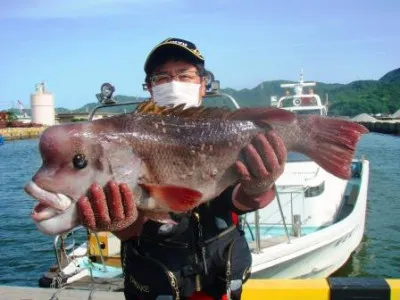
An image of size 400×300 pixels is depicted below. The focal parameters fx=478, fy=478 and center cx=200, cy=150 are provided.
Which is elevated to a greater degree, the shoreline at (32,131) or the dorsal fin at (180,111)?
the dorsal fin at (180,111)

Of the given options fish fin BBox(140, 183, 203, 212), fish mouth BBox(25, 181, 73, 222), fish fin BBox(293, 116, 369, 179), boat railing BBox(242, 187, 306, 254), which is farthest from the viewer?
boat railing BBox(242, 187, 306, 254)

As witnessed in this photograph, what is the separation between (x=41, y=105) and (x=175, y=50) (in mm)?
110973

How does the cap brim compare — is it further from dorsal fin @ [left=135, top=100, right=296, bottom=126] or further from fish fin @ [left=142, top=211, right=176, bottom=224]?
fish fin @ [left=142, top=211, right=176, bottom=224]

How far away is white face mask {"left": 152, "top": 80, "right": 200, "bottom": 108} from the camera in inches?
130

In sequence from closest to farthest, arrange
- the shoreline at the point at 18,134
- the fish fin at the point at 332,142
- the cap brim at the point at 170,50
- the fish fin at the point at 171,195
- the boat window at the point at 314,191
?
the fish fin at the point at 171,195 < the fish fin at the point at 332,142 < the cap brim at the point at 170,50 < the boat window at the point at 314,191 < the shoreline at the point at 18,134

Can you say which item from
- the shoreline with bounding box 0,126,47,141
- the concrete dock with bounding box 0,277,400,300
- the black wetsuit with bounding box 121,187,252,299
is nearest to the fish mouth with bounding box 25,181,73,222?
the black wetsuit with bounding box 121,187,252,299

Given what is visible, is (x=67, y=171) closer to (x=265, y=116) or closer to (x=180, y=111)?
(x=180, y=111)

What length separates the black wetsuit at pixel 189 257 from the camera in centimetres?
301

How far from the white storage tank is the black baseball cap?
10985 centimetres

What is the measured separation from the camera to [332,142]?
316 centimetres

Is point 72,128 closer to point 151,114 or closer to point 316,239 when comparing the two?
point 151,114

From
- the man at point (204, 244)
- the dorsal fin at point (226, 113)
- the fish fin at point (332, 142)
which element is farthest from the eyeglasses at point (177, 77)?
the fish fin at point (332, 142)

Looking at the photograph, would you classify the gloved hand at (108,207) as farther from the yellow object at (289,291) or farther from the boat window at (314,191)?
the boat window at (314,191)

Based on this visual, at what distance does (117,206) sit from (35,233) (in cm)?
1565
